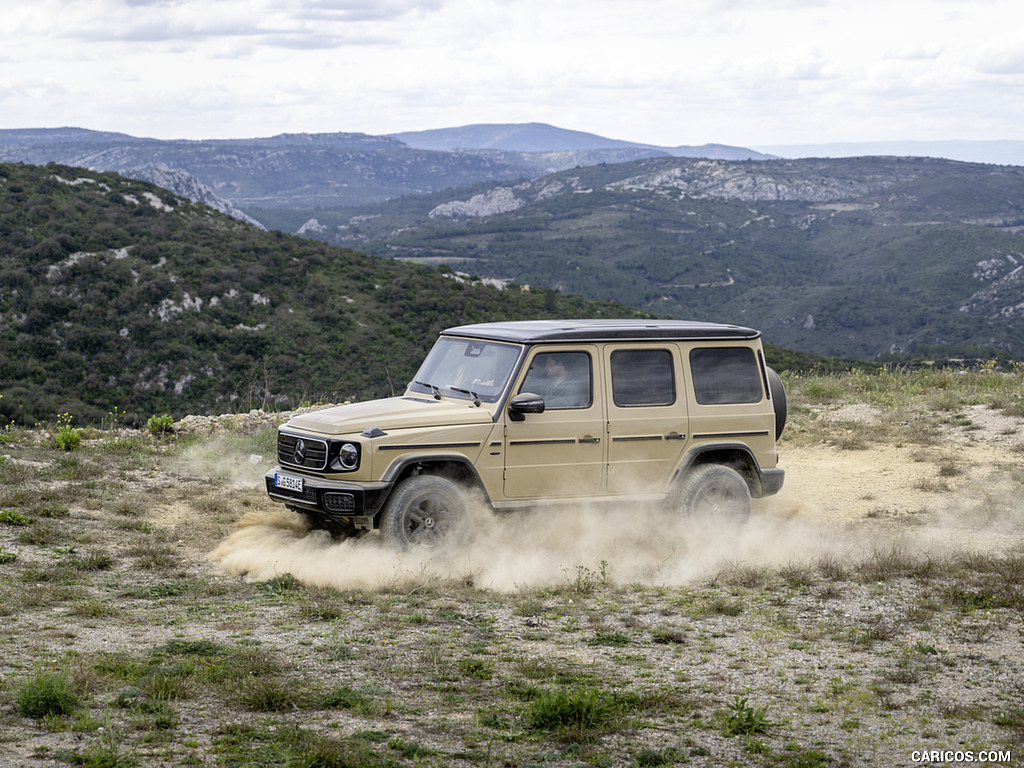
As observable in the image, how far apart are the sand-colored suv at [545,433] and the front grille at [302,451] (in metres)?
0.02

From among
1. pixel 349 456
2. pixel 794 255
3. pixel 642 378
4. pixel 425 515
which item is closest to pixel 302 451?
pixel 349 456

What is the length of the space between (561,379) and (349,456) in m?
1.97

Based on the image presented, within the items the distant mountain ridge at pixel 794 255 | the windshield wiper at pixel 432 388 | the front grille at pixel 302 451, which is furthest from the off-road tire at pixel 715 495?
the distant mountain ridge at pixel 794 255

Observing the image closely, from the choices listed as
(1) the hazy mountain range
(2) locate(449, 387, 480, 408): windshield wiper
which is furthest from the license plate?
(1) the hazy mountain range

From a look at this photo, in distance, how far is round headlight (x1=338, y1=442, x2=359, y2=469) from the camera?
7520mm

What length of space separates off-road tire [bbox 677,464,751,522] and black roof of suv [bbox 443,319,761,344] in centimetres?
126

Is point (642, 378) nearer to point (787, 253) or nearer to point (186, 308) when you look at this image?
point (186, 308)

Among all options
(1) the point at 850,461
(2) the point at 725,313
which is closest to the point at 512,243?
(2) the point at 725,313

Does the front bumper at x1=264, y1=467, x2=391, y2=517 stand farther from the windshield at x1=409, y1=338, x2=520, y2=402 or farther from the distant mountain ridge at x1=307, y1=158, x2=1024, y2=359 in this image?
the distant mountain ridge at x1=307, y1=158, x2=1024, y2=359

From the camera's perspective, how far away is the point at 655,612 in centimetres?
672

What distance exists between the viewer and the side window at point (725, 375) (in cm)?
878

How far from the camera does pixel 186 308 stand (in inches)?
1587

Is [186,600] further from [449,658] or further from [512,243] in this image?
[512,243]

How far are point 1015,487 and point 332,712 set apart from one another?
370 inches
